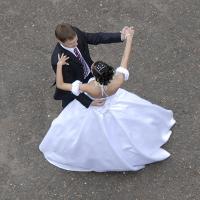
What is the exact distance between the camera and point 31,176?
6941mm

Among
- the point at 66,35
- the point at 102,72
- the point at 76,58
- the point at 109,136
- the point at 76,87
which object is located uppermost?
the point at 66,35

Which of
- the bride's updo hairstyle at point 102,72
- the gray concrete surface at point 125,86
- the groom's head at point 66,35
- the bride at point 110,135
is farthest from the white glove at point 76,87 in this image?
the gray concrete surface at point 125,86

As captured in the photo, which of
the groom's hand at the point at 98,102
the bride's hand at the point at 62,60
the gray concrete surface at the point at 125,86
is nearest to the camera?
the bride's hand at the point at 62,60

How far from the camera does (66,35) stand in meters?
5.59

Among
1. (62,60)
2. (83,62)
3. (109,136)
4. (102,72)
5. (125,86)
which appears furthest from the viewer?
(125,86)

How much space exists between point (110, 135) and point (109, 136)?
0.02m

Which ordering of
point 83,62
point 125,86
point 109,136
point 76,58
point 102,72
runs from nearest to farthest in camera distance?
point 102,72 < point 76,58 < point 83,62 < point 109,136 < point 125,86

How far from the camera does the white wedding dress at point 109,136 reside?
6.34m

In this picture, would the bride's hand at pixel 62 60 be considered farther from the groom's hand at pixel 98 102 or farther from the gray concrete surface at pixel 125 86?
the gray concrete surface at pixel 125 86

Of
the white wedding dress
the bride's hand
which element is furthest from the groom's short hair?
the white wedding dress

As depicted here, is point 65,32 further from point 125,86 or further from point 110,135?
point 125,86

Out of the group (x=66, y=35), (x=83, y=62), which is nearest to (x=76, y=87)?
(x=83, y=62)

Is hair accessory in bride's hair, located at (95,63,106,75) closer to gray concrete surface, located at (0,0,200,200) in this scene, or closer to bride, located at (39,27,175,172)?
bride, located at (39,27,175,172)

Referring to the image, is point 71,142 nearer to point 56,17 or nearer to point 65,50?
point 65,50
